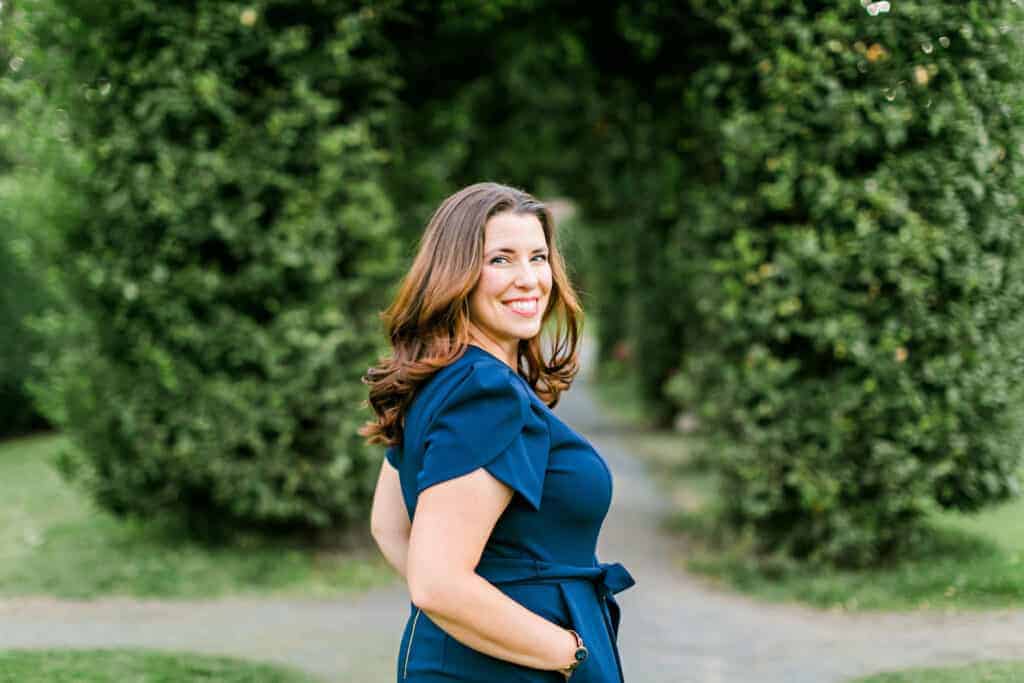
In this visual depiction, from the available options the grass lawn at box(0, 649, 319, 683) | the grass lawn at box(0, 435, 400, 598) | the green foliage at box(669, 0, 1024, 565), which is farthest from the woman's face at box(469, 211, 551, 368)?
the grass lawn at box(0, 435, 400, 598)

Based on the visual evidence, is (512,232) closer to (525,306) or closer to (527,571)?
(525,306)

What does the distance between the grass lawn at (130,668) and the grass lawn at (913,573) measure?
329 cm

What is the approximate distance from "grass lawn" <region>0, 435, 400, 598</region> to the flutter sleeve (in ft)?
17.1

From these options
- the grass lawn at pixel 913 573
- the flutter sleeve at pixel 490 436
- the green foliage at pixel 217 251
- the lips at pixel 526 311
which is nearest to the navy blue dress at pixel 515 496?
the flutter sleeve at pixel 490 436

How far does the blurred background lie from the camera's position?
21.1 ft

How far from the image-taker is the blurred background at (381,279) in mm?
6422

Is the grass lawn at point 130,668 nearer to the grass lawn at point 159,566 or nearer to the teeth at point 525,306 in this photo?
the grass lawn at point 159,566

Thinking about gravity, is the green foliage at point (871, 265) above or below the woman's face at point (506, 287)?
above

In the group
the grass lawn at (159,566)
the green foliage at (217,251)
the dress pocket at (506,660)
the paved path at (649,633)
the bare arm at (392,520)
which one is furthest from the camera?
the grass lawn at (159,566)

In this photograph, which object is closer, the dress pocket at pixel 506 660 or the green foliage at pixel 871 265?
the dress pocket at pixel 506 660

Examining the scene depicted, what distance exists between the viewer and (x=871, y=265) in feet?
21.2

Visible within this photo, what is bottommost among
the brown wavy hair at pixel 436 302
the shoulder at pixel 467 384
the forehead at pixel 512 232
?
the shoulder at pixel 467 384

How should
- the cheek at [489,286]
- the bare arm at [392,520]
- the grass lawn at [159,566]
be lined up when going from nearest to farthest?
the cheek at [489,286]
the bare arm at [392,520]
the grass lawn at [159,566]

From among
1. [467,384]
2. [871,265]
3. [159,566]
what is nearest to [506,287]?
[467,384]
